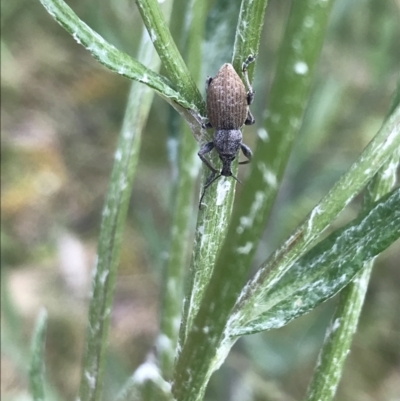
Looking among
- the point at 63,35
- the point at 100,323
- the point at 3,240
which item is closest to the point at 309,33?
the point at 100,323

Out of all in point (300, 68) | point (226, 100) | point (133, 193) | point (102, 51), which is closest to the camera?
point (102, 51)

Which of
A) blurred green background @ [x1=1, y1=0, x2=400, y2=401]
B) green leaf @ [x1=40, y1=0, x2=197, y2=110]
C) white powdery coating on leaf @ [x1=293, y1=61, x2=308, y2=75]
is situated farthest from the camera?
blurred green background @ [x1=1, y1=0, x2=400, y2=401]

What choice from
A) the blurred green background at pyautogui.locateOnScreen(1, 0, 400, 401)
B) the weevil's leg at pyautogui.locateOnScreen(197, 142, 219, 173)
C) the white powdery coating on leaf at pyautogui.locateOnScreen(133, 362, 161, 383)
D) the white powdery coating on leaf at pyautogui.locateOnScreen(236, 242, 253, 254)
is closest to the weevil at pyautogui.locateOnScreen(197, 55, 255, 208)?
the weevil's leg at pyautogui.locateOnScreen(197, 142, 219, 173)

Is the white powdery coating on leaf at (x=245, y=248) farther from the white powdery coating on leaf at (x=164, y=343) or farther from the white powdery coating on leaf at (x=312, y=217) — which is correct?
the white powdery coating on leaf at (x=164, y=343)

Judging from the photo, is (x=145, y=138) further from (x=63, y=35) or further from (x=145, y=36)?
(x=145, y=36)

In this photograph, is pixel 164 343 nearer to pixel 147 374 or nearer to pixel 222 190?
pixel 147 374

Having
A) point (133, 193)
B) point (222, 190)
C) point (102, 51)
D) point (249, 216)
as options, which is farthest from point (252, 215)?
point (133, 193)

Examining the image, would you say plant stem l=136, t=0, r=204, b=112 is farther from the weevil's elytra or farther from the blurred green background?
the blurred green background
